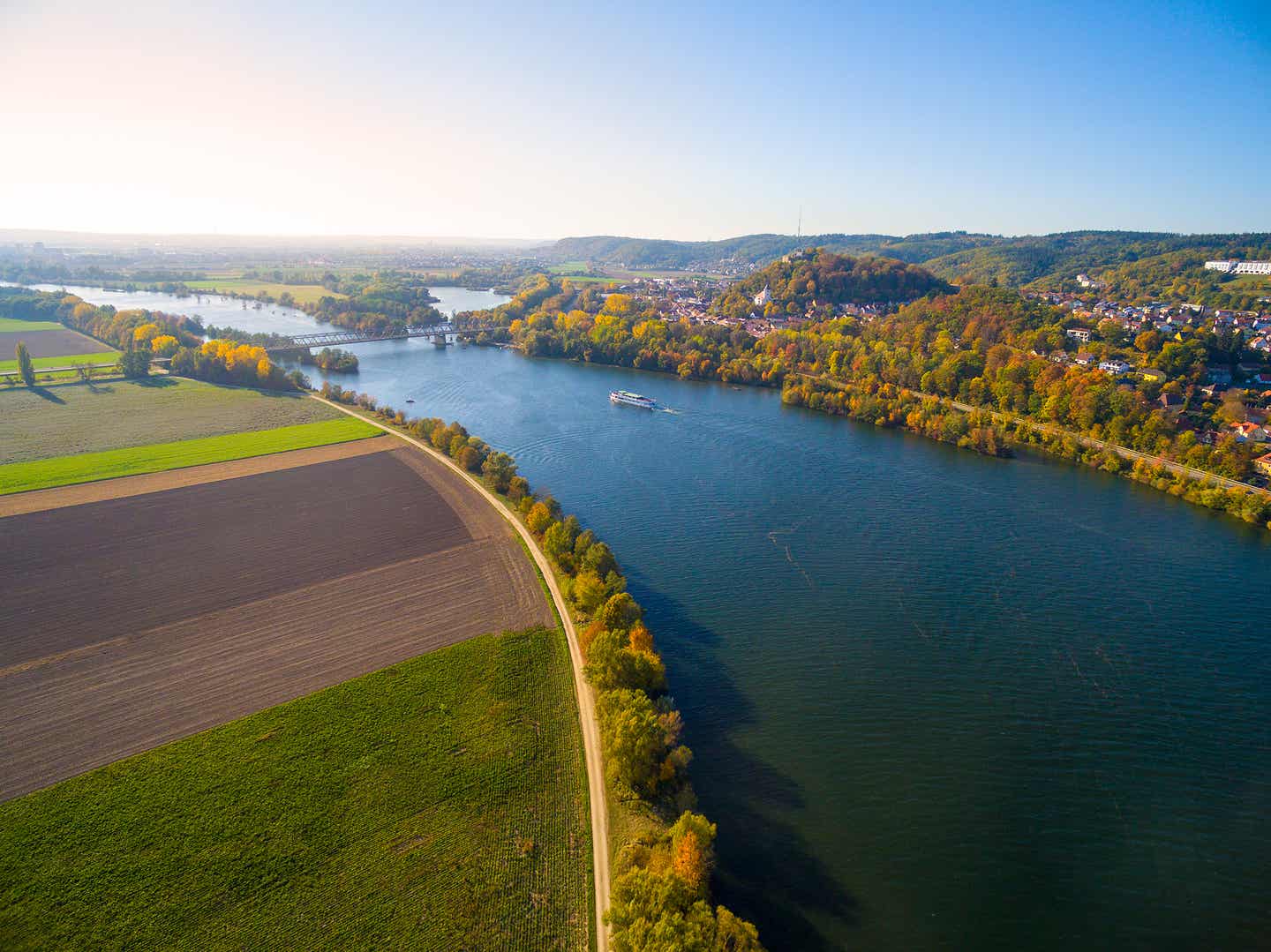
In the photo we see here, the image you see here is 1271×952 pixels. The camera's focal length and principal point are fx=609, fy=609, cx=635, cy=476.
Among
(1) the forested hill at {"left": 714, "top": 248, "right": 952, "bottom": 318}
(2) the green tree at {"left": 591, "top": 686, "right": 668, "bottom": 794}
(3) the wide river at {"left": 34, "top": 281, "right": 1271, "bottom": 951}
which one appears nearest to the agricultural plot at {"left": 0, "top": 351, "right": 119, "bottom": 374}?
(3) the wide river at {"left": 34, "top": 281, "right": 1271, "bottom": 951}

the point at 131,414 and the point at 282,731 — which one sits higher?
the point at 131,414

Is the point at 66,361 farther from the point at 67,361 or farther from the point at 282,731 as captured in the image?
the point at 282,731

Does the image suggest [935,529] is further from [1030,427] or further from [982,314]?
[982,314]

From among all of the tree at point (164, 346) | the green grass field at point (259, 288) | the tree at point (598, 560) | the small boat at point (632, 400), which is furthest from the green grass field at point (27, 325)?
the tree at point (598, 560)

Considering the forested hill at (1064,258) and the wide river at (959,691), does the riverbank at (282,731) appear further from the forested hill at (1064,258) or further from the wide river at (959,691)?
the forested hill at (1064,258)

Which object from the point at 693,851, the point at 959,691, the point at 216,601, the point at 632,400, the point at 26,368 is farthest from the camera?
the point at 632,400

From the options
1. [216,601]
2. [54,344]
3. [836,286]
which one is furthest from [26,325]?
[836,286]

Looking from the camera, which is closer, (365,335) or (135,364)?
(135,364)
